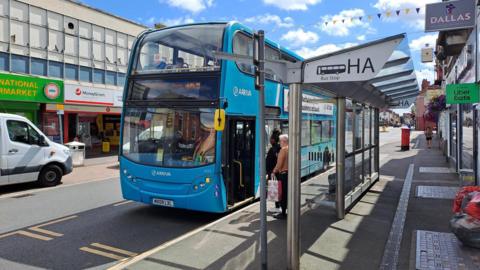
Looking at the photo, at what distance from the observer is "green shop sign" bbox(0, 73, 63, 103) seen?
1850 cm

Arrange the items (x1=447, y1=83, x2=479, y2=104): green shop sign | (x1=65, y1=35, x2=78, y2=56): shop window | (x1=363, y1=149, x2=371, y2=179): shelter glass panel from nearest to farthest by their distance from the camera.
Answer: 1. (x1=447, y1=83, x2=479, y2=104): green shop sign
2. (x1=363, y1=149, x2=371, y2=179): shelter glass panel
3. (x1=65, y1=35, x2=78, y2=56): shop window

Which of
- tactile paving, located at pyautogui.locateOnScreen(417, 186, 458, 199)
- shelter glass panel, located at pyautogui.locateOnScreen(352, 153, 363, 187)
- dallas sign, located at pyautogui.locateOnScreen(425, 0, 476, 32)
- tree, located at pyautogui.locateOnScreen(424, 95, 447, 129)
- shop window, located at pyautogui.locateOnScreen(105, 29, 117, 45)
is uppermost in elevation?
shop window, located at pyautogui.locateOnScreen(105, 29, 117, 45)

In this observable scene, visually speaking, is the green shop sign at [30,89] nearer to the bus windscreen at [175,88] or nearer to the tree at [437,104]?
the bus windscreen at [175,88]

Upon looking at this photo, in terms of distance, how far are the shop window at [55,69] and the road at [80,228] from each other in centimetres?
1451

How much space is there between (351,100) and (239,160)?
8.54 ft

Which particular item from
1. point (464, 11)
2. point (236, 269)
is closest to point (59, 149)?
point (236, 269)

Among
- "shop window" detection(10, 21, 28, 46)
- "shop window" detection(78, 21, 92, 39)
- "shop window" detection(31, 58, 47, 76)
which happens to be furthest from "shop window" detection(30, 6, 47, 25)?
"shop window" detection(78, 21, 92, 39)

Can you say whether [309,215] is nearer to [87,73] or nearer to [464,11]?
[464,11]

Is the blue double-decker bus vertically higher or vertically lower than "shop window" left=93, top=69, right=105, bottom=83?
lower

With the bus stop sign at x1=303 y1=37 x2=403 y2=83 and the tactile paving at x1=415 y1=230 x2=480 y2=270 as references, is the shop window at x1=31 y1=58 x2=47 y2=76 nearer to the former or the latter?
the bus stop sign at x1=303 y1=37 x2=403 y2=83

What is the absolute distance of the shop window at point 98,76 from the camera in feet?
84.3

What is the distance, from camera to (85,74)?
82.3 ft

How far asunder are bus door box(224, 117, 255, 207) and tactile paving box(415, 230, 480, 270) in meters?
3.30

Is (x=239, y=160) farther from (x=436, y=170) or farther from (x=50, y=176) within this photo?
(x=436, y=170)
